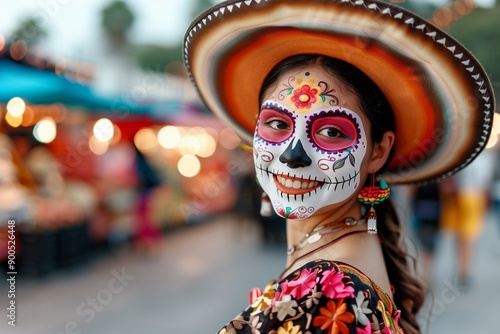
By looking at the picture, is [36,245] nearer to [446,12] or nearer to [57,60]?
[57,60]

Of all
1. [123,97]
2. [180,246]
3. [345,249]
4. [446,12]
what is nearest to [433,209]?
[180,246]

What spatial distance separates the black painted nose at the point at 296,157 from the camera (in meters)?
1.58

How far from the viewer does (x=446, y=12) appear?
9.93m

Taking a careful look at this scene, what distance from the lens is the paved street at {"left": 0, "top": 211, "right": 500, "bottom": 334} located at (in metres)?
4.91

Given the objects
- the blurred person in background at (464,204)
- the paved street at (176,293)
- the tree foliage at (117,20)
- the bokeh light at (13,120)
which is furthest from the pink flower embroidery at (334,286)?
the tree foliage at (117,20)

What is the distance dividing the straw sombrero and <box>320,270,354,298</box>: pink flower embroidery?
61 centimetres

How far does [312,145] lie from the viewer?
1.61 m

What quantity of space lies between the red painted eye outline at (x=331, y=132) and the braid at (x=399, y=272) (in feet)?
1.49

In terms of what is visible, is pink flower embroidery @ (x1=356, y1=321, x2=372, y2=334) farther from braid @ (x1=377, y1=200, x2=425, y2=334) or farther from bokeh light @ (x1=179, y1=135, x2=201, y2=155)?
bokeh light @ (x1=179, y1=135, x2=201, y2=155)

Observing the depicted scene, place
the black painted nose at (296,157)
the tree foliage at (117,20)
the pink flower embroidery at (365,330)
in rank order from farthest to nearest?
the tree foliage at (117,20)
the black painted nose at (296,157)
the pink flower embroidery at (365,330)

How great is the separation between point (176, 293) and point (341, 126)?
455cm

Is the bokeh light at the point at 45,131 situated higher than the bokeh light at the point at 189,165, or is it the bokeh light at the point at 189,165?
the bokeh light at the point at 45,131

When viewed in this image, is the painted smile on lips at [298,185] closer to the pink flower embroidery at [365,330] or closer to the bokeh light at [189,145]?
the pink flower embroidery at [365,330]

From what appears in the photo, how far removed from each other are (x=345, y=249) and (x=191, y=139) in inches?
409
